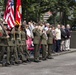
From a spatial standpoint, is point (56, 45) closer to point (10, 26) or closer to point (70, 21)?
point (10, 26)

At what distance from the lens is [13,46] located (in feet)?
51.3

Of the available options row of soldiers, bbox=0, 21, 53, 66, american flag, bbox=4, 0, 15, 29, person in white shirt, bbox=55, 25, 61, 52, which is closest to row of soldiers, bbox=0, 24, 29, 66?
row of soldiers, bbox=0, 21, 53, 66

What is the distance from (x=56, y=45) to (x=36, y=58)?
545cm

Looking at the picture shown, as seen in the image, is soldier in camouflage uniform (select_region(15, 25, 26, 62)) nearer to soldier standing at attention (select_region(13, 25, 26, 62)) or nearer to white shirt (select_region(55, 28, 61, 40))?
soldier standing at attention (select_region(13, 25, 26, 62))

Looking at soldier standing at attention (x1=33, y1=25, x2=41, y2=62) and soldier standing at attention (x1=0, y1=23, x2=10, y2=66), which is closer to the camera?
soldier standing at attention (x1=0, y1=23, x2=10, y2=66)

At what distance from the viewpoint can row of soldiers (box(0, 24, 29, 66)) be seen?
600 inches

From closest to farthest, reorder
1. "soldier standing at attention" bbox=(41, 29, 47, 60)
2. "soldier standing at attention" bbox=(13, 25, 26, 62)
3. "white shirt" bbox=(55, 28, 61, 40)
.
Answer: "soldier standing at attention" bbox=(13, 25, 26, 62) < "soldier standing at attention" bbox=(41, 29, 47, 60) < "white shirt" bbox=(55, 28, 61, 40)

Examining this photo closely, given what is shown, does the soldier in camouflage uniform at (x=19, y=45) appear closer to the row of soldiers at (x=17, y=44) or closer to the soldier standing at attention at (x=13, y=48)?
the row of soldiers at (x=17, y=44)

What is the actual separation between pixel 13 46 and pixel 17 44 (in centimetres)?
39

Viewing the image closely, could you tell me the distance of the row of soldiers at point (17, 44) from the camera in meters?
15.3

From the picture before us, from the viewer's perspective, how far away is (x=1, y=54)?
15445mm

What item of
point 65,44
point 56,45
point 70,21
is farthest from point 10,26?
point 70,21

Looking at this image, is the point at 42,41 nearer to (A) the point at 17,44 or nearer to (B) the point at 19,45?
(B) the point at 19,45

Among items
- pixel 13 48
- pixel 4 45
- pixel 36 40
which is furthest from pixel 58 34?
pixel 4 45
